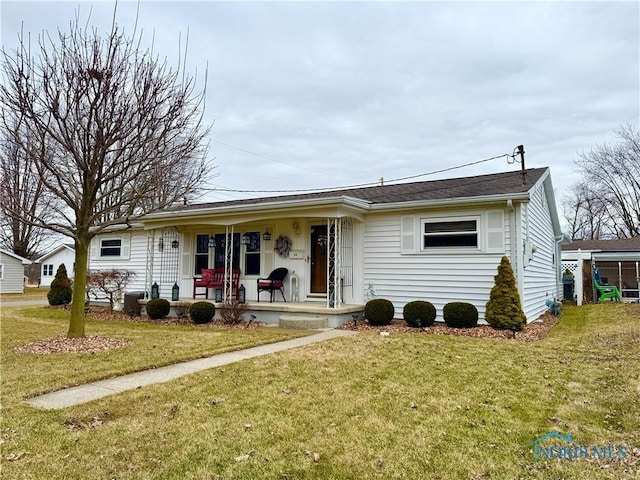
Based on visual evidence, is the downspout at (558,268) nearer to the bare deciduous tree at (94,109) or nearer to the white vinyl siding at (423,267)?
the white vinyl siding at (423,267)

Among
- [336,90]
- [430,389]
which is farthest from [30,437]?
[336,90]

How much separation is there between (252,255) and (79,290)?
18.3 feet

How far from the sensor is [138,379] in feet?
16.2

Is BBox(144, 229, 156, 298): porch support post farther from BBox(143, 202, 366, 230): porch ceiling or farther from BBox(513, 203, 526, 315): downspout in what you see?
BBox(513, 203, 526, 315): downspout

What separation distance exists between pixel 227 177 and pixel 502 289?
649 inches

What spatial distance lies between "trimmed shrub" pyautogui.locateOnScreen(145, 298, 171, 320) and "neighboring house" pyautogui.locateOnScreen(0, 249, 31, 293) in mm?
19246

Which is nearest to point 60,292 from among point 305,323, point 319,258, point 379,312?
point 319,258

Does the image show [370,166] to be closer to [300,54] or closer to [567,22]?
[300,54]

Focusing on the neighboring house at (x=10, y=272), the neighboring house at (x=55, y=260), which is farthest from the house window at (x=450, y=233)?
the neighboring house at (x=55, y=260)

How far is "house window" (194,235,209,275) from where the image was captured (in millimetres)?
13273

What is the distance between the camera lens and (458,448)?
3088mm

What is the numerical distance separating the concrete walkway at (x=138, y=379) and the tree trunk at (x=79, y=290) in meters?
2.73

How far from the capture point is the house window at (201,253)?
13273mm

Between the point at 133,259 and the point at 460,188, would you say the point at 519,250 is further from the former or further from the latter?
the point at 133,259
